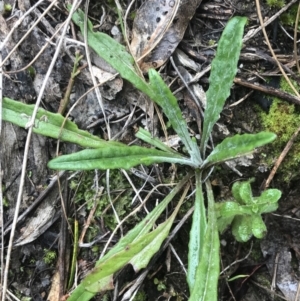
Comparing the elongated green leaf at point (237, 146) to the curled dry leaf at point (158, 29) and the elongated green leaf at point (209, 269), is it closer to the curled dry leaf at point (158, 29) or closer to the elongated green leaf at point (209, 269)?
the elongated green leaf at point (209, 269)

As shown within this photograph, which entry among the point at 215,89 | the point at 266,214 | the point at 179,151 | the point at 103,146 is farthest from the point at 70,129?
the point at 266,214

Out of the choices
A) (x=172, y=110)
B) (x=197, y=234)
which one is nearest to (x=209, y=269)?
(x=197, y=234)

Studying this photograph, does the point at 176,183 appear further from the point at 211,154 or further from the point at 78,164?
the point at 78,164

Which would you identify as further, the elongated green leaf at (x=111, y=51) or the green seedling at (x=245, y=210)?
the elongated green leaf at (x=111, y=51)

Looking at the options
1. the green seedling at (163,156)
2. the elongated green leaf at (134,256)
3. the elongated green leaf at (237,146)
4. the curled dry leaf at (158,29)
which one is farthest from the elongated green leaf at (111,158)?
the curled dry leaf at (158,29)

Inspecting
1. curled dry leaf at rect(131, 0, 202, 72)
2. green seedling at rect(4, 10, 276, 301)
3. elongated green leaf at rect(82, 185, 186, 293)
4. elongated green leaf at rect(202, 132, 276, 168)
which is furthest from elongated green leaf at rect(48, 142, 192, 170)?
curled dry leaf at rect(131, 0, 202, 72)

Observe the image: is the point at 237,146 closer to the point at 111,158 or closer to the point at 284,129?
the point at 284,129
